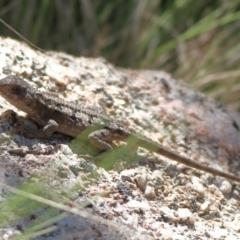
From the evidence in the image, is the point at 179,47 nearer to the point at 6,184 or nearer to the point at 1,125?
the point at 1,125

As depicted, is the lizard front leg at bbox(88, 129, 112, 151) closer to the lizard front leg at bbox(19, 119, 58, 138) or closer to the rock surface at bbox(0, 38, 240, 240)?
the rock surface at bbox(0, 38, 240, 240)

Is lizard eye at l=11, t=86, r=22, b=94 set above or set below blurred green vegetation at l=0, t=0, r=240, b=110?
below

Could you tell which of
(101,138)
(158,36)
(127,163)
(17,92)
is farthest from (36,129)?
(158,36)

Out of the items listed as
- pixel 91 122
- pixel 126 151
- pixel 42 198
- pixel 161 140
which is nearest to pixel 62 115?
pixel 91 122

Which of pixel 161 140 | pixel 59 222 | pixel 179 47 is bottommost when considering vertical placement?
pixel 59 222

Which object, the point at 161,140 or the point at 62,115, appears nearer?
the point at 62,115

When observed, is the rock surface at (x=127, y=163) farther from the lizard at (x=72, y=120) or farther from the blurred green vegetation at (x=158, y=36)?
the blurred green vegetation at (x=158, y=36)

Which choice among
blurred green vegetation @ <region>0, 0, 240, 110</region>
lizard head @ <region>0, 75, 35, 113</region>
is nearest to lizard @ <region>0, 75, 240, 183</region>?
lizard head @ <region>0, 75, 35, 113</region>
